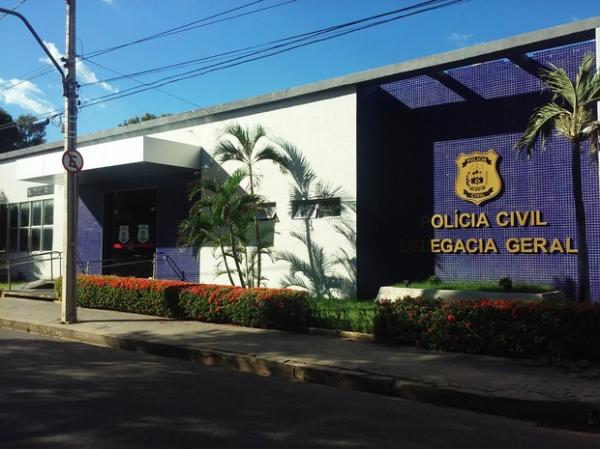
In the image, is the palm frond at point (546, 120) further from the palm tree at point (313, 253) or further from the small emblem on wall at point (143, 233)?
the small emblem on wall at point (143, 233)

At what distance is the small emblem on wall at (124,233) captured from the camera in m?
20.1

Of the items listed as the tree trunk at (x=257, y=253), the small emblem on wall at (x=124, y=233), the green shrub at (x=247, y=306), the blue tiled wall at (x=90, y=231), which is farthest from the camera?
the blue tiled wall at (x=90, y=231)

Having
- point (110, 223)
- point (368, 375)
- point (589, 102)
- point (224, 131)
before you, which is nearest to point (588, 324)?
point (368, 375)

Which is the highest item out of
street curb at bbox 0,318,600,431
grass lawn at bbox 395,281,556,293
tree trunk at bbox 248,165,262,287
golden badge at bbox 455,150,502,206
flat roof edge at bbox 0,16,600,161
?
flat roof edge at bbox 0,16,600,161

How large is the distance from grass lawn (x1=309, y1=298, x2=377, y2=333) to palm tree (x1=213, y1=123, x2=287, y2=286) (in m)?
3.63

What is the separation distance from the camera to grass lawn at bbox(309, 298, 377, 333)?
10195 mm

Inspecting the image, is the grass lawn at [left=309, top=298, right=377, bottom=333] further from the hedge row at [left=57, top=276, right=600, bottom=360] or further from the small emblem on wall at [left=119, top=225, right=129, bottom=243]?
the small emblem on wall at [left=119, top=225, right=129, bottom=243]

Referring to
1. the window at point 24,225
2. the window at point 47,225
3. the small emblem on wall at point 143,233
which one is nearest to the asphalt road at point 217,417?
the small emblem on wall at point 143,233

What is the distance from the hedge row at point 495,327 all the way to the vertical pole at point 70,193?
6.69 meters

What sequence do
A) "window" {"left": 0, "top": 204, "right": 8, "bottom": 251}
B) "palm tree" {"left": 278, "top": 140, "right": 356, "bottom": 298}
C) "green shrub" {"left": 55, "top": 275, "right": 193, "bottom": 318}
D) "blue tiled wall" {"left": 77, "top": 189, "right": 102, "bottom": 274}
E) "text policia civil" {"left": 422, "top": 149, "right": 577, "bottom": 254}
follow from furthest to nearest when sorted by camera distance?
"window" {"left": 0, "top": 204, "right": 8, "bottom": 251}
"blue tiled wall" {"left": 77, "top": 189, "right": 102, "bottom": 274}
"palm tree" {"left": 278, "top": 140, "right": 356, "bottom": 298}
"green shrub" {"left": 55, "top": 275, "right": 193, "bottom": 318}
"text policia civil" {"left": 422, "top": 149, "right": 577, "bottom": 254}

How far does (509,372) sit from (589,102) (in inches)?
191

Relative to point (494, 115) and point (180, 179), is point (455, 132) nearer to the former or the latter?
point (494, 115)

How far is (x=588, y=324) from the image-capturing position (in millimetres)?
7777

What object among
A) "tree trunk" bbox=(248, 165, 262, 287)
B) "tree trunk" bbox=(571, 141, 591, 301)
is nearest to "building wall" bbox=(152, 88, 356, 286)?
"tree trunk" bbox=(248, 165, 262, 287)
